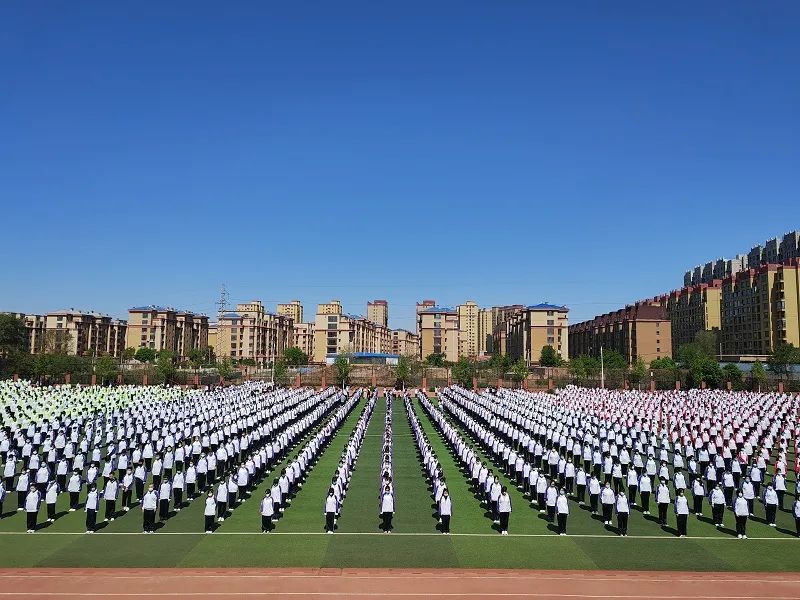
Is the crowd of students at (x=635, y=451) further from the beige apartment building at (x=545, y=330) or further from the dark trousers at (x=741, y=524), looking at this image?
the beige apartment building at (x=545, y=330)

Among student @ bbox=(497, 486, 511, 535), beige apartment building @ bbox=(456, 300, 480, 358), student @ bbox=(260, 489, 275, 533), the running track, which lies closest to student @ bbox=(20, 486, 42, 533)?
the running track

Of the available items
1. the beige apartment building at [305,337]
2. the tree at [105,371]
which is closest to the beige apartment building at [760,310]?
the tree at [105,371]

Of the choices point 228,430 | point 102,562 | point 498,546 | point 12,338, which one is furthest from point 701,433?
point 12,338

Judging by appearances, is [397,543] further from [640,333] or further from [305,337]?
[305,337]

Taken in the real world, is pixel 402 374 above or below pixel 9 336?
below

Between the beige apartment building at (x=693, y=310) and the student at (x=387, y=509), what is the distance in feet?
253

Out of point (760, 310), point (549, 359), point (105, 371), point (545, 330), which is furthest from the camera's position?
point (545, 330)

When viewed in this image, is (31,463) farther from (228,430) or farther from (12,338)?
(12,338)

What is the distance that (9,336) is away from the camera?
5931 centimetres

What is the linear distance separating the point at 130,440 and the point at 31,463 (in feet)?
14.2

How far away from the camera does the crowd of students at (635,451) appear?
12.4 m

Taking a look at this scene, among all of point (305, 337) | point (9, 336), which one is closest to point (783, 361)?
point (9, 336)

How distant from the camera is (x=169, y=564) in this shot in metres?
9.70

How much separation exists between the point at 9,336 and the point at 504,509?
59.9m
